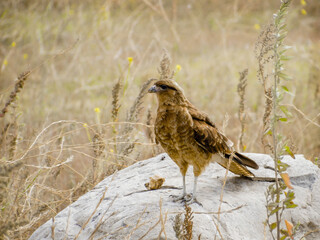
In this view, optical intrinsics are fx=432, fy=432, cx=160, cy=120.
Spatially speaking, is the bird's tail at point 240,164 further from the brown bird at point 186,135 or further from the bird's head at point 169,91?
the bird's head at point 169,91

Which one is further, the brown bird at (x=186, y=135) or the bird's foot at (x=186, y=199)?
the brown bird at (x=186, y=135)

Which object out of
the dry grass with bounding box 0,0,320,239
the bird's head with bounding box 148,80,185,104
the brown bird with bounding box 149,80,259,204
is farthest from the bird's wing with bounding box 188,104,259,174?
the dry grass with bounding box 0,0,320,239

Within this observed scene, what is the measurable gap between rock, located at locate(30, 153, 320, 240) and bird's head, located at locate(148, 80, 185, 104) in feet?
1.99

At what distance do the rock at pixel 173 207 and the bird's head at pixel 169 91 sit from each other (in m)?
0.61

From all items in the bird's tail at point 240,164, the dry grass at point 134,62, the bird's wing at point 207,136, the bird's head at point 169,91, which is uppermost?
the dry grass at point 134,62

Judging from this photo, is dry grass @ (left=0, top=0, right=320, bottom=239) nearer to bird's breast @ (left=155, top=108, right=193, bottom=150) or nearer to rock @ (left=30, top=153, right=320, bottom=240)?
rock @ (left=30, top=153, right=320, bottom=240)

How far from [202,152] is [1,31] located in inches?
226

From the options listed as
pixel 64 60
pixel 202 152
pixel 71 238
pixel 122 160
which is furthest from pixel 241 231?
pixel 64 60

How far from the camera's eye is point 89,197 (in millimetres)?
2963

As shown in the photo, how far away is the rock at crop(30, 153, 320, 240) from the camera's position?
247cm

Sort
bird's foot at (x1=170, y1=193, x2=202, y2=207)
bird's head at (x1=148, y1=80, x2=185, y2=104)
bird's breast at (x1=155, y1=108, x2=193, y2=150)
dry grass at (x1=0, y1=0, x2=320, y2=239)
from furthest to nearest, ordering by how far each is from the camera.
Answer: dry grass at (x1=0, y1=0, x2=320, y2=239), bird's head at (x1=148, y1=80, x2=185, y2=104), bird's breast at (x1=155, y1=108, x2=193, y2=150), bird's foot at (x1=170, y1=193, x2=202, y2=207)

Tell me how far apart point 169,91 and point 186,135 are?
0.34 meters

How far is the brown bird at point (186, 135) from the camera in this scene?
286 centimetres

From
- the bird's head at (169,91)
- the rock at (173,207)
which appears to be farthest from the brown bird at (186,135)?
the rock at (173,207)
